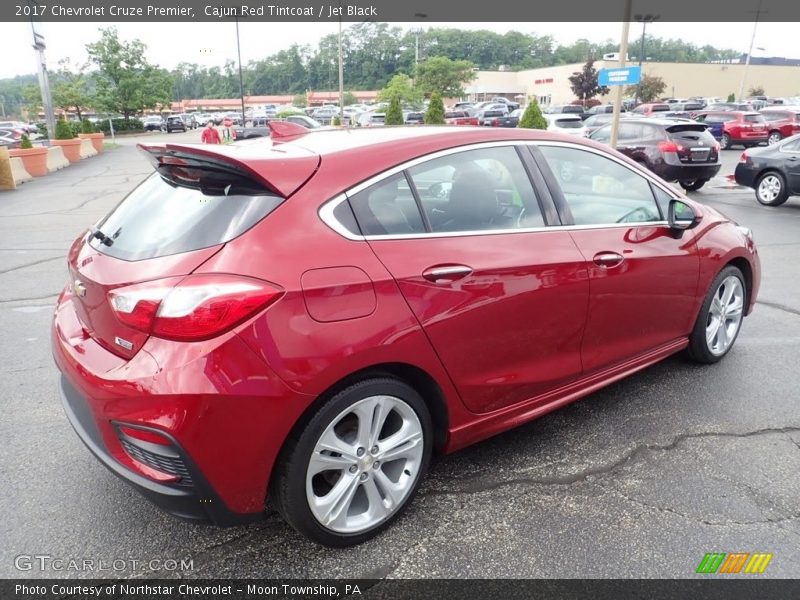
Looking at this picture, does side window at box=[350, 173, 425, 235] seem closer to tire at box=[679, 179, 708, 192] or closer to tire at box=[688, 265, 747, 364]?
tire at box=[688, 265, 747, 364]

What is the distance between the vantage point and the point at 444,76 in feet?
209

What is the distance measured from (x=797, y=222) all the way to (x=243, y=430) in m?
11.0

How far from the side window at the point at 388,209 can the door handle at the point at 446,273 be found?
0.19 metres

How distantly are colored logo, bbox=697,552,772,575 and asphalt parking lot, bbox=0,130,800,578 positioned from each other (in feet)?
0.10

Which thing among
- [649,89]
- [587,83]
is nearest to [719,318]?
[649,89]

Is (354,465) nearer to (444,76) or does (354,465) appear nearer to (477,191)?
(477,191)

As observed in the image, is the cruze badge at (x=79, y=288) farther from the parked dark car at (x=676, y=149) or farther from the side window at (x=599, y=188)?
the parked dark car at (x=676, y=149)

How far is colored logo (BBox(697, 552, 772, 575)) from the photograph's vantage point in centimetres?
238

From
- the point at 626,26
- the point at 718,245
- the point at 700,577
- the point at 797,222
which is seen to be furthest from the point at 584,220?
the point at 626,26

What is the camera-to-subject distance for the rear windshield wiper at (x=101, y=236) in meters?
2.56

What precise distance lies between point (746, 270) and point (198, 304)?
3.97 m

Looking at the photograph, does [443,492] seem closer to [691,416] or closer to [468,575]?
[468,575]

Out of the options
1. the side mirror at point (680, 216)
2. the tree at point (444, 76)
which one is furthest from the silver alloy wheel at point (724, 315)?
the tree at point (444, 76)

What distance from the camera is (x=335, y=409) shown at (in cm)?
224
